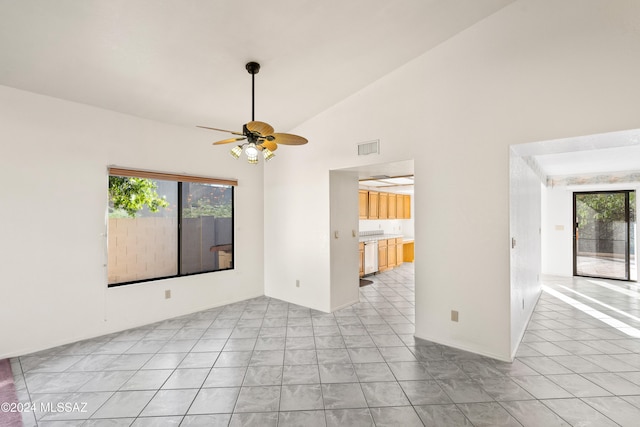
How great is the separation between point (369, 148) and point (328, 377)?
8.90ft

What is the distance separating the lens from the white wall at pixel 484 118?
2.34 m

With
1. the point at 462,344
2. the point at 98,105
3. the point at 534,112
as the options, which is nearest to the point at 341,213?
the point at 462,344

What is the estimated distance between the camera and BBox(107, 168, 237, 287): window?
3.75 m

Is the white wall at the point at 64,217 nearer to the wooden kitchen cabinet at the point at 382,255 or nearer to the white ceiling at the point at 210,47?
the white ceiling at the point at 210,47

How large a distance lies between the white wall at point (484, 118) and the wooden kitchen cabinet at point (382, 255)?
351 cm

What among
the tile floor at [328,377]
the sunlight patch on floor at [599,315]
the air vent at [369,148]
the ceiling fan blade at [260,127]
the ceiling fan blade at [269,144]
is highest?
the air vent at [369,148]

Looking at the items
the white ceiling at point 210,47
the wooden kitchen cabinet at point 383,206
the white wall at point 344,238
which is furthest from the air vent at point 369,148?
the wooden kitchen cabinet at point 383,206

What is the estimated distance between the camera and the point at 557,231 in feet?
22.4

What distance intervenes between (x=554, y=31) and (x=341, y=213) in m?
3.10

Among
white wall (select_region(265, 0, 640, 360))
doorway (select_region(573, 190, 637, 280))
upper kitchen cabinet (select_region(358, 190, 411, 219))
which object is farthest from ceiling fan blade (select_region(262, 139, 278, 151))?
doorway (select_region(573, 190, 637, 280))

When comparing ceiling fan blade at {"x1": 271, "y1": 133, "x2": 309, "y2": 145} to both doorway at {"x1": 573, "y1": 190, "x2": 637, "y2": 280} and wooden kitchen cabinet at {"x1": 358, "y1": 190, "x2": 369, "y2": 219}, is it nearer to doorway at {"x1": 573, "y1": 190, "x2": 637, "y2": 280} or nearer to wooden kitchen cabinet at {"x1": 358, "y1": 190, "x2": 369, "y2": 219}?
wooden kitchen cabinet at {"x1": 358, "y1": 190, "x2": 369, "y2": 219}

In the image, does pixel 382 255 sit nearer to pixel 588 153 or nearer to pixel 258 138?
pixel 588 153

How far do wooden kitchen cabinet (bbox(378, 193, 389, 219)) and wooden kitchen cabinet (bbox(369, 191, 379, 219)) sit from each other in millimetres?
154

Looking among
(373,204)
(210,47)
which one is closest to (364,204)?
(373,204)
